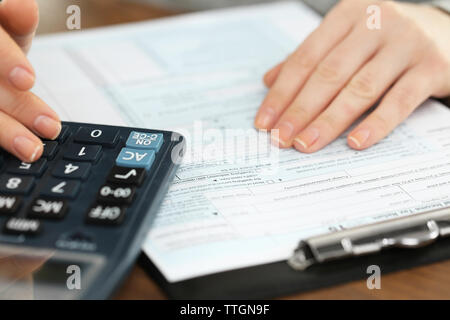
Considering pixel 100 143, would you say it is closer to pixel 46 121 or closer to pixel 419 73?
pixel 46 121

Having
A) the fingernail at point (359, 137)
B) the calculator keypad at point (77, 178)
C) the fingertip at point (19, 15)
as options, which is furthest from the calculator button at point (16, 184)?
the fingernail at point (359, 137)

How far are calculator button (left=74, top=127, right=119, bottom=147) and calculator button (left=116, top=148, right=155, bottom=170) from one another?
0.02 meters

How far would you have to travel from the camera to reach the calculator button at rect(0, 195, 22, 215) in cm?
35

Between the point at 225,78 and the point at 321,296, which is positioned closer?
the point at 321,296

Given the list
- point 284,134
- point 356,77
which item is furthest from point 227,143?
→ point 356,77

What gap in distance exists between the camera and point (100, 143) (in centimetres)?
42

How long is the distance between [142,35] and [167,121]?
0.22m

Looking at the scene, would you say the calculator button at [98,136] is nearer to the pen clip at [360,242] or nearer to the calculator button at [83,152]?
the calculator button at [83,152]

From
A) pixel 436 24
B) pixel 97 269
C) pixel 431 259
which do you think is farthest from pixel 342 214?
pixel 436 24

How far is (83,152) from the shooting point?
409 mm

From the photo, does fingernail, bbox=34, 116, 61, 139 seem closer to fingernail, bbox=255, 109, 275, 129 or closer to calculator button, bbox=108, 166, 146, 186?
calculator button, bbox=108, 166, 146, 186

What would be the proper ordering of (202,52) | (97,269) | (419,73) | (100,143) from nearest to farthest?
(97,269) < (100,143) < (419,73) < (202,52)

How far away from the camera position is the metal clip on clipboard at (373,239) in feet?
1.12

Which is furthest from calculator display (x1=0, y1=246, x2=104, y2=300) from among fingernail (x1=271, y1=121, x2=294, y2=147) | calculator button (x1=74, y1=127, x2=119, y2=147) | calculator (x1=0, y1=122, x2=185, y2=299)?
fingernail (x1=271, y1=121, x2=294, y2=147)
